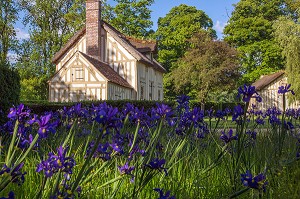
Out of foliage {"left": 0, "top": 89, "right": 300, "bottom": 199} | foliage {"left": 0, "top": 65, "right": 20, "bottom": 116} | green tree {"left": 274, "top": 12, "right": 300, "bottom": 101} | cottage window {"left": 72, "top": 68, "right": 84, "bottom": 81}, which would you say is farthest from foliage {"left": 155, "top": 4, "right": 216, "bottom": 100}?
foliage {"left": 0, "top": 89, "right": 300, "bottom": 199}

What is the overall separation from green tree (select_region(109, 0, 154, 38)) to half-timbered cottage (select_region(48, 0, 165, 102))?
23.6 ft

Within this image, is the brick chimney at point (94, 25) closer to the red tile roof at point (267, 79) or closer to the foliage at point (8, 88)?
the foliage at point (8, 88)

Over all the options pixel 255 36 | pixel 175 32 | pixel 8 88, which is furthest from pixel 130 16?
pixel 8 88

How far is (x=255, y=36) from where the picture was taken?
40.2 m

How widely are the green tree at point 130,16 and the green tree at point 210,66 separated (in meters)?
6.05

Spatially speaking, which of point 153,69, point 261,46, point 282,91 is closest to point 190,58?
point 153,69

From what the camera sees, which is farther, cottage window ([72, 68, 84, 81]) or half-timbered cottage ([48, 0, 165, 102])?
cottage window ([72, 68, 84, 81])

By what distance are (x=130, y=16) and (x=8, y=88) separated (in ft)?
94.0

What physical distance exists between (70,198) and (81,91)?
20021mm

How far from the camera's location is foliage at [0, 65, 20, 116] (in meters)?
7.21

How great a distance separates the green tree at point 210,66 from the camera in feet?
102

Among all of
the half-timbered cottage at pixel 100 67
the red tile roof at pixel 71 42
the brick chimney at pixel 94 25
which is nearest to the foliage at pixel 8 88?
the half-timbered cottage at pixel 100 67

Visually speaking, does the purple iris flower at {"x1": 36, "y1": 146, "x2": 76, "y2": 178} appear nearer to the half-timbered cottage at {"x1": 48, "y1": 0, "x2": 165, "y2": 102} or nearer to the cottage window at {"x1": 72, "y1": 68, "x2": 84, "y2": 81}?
the half-timbered cottage at {"x1": 48, "y1": 0, "x2": 165, "y2": 102}

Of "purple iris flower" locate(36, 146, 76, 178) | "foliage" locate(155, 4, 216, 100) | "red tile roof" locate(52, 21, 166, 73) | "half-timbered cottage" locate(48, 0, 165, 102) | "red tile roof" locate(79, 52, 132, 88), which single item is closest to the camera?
"purple iris flower" locate(36, 146, 76, 178)
